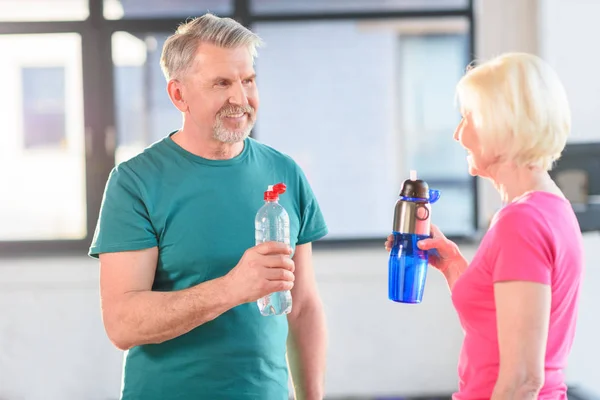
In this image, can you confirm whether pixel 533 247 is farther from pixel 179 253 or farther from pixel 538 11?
pixel 538 11

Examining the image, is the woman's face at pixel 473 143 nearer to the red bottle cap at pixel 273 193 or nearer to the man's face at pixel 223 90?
the red bottle cap at pixel 273 193

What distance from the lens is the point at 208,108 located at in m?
1.77

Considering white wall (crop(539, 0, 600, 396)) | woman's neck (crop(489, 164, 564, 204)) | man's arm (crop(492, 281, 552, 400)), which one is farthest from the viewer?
white wall (crop(539, 0, 600, 396))

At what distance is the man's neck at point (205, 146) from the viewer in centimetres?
181

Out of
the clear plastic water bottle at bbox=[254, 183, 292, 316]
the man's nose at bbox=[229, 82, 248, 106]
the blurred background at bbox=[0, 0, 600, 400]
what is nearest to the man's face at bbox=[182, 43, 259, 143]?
the man's nose at bbox=[229, 82, 248, 106]

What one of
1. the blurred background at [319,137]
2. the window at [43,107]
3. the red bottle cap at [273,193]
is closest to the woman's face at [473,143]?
the red bottle cap at [273,193]

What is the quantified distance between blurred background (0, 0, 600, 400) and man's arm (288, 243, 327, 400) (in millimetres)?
2278

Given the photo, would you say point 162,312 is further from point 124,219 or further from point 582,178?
point 582,178

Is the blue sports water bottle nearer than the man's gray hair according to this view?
Yes

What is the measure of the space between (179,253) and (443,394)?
9.51 feet

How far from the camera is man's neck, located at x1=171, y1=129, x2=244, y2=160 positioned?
1.81 m

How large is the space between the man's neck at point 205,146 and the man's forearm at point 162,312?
342 millimetres

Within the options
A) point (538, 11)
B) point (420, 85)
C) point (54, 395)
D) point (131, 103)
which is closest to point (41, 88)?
point (131, 103)

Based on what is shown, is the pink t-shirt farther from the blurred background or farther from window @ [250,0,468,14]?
window @ [250,0,468,14]
